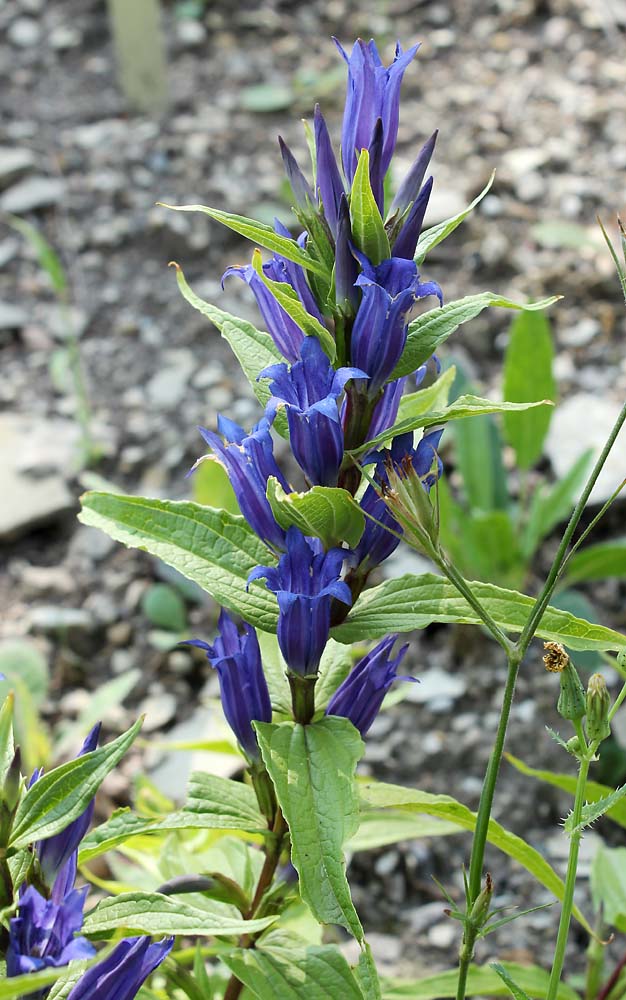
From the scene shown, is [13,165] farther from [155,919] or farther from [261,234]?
[155,919]

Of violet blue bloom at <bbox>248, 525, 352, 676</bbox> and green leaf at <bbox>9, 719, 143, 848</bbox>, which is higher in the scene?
violet blue bloom at <bbox>248, 525, 352, 676</bbox>

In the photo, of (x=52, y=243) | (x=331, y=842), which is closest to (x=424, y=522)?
(x=331, y=842)

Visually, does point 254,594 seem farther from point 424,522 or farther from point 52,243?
point 52,243

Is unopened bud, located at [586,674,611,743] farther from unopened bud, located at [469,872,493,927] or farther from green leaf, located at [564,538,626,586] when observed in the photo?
green leaf, located at [564,538,626,586]

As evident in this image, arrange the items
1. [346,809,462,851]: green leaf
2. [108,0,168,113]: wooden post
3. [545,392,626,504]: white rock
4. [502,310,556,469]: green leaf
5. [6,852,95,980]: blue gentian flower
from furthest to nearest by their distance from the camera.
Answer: [108,0,168,113]: wooden post → [545,392,626,504]: white rock → [502,310,556,469]: green leaf → [346,809,462,851]: green leaf → [6,852,95,980]: blue gentian flower

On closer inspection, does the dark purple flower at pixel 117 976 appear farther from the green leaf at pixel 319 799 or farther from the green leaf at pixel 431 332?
the green leaf at pixel 431 332

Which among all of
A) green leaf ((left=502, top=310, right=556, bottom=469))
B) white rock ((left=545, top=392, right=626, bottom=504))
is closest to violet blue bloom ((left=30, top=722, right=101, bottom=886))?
green leaf ((left=502, top=310, right=556, bottom=469))
